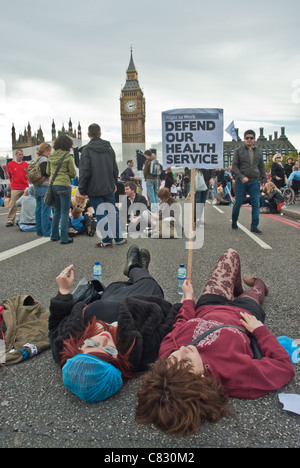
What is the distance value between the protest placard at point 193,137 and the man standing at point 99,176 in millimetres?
2896

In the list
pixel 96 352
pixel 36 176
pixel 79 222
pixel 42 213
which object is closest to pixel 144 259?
pixel 96 352

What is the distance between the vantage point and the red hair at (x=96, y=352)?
7.93 ft

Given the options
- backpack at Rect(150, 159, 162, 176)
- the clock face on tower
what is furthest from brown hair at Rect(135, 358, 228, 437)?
the clock face on tower

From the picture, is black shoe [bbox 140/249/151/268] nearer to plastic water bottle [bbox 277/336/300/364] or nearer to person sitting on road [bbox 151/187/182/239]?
plastic water bottle [bbox 277/336/300/364]

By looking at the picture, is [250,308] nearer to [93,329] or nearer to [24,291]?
[93,329]

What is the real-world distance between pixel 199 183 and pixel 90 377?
27.3 feet

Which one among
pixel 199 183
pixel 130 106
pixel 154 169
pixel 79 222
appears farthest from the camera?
pixel 130 106

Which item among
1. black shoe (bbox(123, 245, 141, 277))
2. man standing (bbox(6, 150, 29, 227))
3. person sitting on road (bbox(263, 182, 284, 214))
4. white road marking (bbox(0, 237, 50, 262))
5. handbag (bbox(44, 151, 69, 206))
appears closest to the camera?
black shoe (bbox(123, 245, 141, 277))

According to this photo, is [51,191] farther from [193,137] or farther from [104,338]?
[104,338]

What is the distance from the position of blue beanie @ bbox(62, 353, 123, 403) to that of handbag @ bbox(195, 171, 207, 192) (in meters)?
8.16

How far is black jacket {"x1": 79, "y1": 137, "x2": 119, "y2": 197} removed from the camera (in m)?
7.35

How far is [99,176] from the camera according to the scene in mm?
7395

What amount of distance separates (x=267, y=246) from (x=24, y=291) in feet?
15.0
